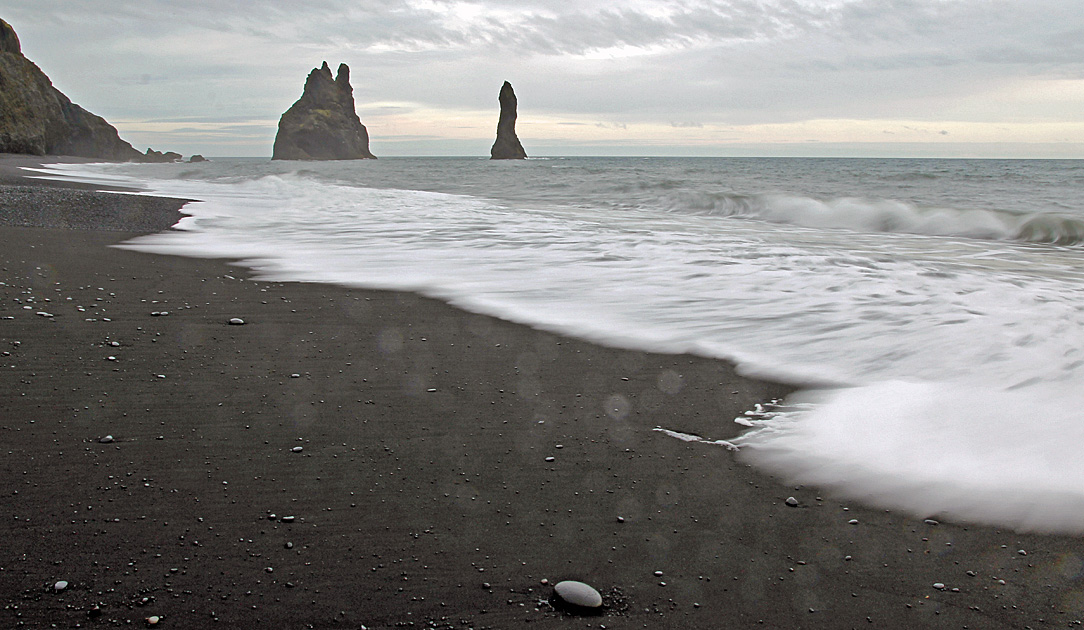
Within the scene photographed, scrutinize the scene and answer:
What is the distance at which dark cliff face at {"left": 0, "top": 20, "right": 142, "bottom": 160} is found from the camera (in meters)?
36.5

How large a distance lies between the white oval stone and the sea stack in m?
102

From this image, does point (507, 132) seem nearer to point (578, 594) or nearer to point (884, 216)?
point (884, 216)

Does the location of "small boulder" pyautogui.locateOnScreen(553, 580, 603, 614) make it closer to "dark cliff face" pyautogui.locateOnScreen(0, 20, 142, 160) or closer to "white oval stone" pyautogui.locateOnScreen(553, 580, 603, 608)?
"white oval stone" pyautogui.locateOnScreen(553, 580, 603, 608)

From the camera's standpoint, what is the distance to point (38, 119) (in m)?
39.8

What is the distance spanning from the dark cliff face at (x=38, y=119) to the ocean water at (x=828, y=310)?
34.7 m

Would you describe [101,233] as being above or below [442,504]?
above

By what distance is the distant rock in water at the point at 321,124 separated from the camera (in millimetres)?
97625

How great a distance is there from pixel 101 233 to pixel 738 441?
657 cm

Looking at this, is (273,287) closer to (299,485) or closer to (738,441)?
(299,485)

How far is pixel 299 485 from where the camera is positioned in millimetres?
1991

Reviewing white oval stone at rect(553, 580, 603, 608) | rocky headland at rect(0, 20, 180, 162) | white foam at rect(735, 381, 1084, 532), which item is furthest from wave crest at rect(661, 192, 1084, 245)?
rocky headland at rect(0, 20, 180, 162)

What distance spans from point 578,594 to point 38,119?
48.9m

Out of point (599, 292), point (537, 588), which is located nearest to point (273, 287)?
point (599, 292)

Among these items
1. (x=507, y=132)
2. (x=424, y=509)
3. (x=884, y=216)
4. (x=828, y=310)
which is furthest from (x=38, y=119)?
(x=507, y=132)
